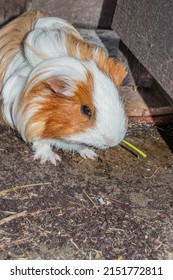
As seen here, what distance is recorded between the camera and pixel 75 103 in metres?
2.48

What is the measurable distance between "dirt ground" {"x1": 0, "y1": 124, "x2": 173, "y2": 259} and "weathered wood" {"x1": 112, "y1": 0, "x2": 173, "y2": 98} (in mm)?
483

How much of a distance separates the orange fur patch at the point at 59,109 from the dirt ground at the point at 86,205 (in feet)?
0.94

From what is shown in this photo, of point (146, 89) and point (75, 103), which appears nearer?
point (75, 103)

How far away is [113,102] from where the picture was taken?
243 cm

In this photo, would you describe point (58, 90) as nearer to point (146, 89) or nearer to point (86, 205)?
point (86, 205)

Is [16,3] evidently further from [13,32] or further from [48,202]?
[48,202]

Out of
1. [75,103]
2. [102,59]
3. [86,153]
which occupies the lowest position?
[86,153]

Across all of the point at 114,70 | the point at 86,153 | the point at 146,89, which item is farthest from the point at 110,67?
the point at 146,89

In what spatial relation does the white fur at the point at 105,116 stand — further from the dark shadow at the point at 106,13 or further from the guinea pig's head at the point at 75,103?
the dark shadow at the point at 106,13

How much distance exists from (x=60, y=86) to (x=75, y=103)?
10 centimetres

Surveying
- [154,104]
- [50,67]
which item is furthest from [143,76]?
[50,67]

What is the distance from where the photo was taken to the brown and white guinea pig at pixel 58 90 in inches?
96.3

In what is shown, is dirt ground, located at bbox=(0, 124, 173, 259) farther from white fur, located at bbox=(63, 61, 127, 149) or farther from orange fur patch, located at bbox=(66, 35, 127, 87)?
orange fur patch, located at bbox=(66, 35, 127, 87)

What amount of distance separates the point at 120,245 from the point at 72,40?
3.39 feet
